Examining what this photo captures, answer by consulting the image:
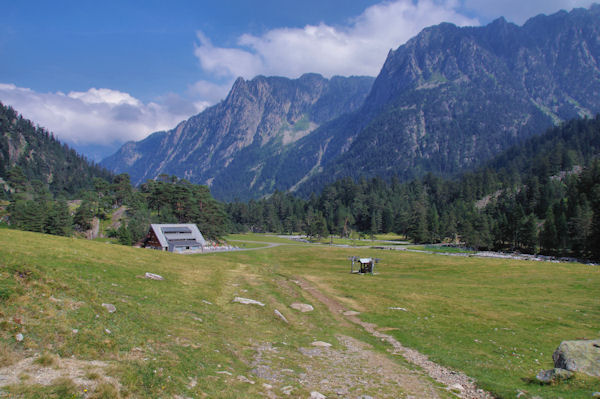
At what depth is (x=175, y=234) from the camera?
104438 mm

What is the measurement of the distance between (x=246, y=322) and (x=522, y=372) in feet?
60.7

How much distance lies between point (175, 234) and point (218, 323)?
291 ft

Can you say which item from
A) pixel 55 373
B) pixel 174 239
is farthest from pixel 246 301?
pixel 174 239

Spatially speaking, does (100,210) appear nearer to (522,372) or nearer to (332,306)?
(332,306)

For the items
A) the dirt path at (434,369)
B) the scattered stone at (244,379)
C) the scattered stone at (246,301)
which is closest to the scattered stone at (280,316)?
the scattered stone at (246,301)

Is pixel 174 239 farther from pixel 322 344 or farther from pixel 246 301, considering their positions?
pixel 322 344

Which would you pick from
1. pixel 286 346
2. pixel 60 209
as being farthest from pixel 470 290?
pixel 60 209

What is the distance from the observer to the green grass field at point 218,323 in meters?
12.2

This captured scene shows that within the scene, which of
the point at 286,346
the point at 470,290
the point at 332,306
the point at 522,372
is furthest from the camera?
the point at 470,290

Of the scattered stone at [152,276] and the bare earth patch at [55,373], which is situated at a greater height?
the bare earth patch at [55,373]

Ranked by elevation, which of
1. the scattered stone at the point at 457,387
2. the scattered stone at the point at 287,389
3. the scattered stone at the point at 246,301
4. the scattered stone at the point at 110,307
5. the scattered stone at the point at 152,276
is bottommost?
the scattered stone at the point at 457,387

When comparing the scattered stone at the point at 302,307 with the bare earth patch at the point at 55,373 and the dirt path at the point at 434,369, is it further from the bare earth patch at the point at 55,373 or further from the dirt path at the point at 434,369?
the bare earth patch at the point at 55,373

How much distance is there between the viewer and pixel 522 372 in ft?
62.4

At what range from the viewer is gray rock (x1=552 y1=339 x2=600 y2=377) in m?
15.8
